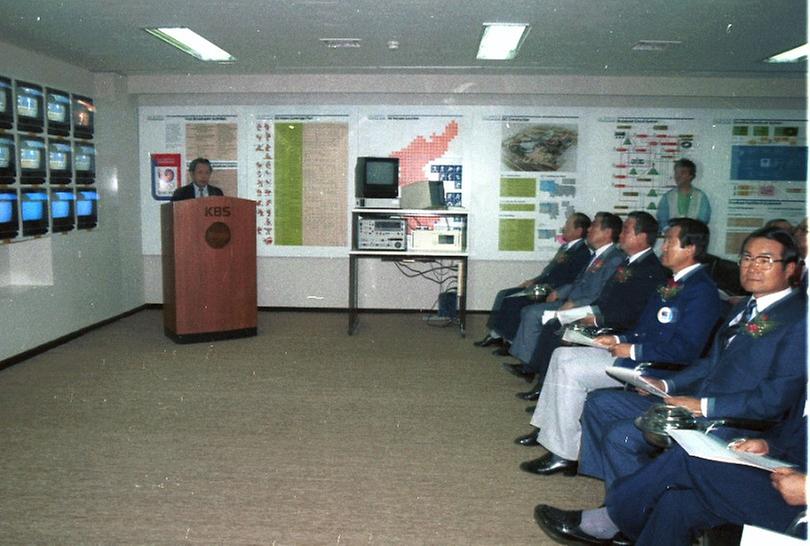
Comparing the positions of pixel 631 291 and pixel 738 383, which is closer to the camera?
pixel 738 383

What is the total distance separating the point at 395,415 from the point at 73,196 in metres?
3.81

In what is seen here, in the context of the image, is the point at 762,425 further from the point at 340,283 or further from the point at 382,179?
the point at 340,283

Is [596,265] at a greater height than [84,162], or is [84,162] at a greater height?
[84,162]

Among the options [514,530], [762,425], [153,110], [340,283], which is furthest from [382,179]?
[762,425]

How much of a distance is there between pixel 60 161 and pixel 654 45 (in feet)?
16.6

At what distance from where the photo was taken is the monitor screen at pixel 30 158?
5.34 m

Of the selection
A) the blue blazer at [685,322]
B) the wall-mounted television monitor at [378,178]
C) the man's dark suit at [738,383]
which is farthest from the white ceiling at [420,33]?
the man's dark suit at [738,383]

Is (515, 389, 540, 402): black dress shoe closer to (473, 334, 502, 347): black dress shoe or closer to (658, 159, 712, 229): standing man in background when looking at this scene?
(473, 334, 502, 347): black dress shoe

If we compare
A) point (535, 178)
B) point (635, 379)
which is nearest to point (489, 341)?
point (535, 178)

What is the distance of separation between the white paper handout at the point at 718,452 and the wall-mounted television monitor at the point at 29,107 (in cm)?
525

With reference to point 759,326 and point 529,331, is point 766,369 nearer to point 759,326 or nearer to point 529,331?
point 759,326

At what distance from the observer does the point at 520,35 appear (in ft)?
17.0

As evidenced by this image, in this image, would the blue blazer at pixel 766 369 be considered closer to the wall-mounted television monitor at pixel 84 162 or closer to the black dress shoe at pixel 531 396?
the black dress shoe at pixel 531 396

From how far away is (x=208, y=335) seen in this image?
6047mm
